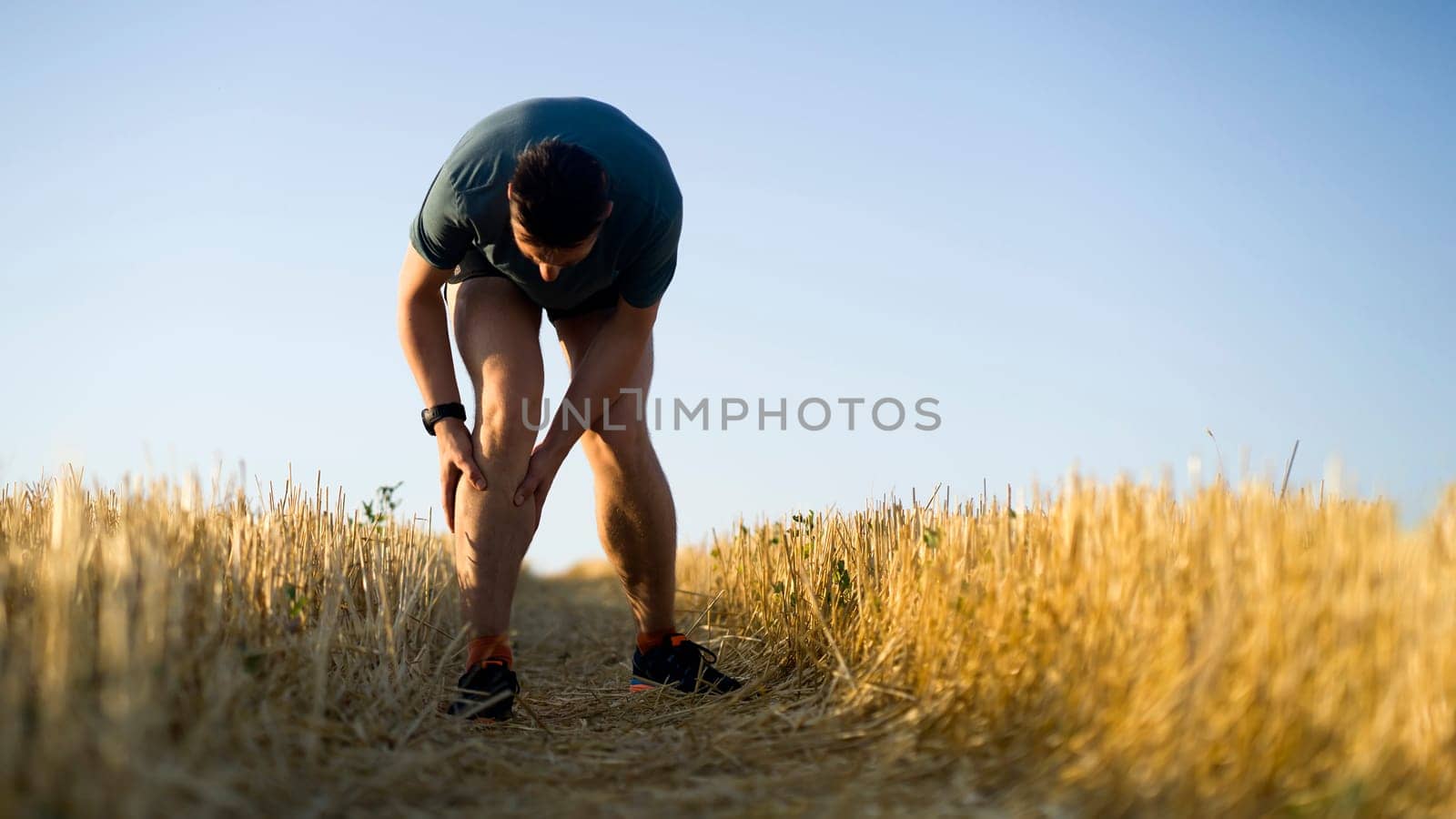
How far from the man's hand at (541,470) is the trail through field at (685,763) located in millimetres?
628

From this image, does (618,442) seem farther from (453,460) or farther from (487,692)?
(487,692)

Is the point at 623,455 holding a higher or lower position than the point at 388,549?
higher

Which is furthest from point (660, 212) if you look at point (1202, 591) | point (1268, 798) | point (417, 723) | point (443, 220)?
point (1268, 798)

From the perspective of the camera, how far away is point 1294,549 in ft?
6.75

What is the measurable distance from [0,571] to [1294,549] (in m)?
A: 2.73

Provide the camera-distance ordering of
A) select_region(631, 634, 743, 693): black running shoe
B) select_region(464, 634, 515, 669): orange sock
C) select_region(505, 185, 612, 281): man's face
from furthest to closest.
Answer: select_region(631, 634, 743, 693): black running shoe → select_region(464, 634, 515, 669): orange sock → select_region(505, 185, 612, 281): man's face

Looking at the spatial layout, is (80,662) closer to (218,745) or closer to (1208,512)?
(218,745)

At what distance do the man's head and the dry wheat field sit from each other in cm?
111

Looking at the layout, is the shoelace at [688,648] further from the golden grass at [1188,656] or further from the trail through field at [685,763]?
the golden grass at [1188,656]

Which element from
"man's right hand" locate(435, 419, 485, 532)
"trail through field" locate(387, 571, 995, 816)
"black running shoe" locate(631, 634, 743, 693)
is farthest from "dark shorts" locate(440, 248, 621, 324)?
"trail through field" locate(387, 571, 995, 816)

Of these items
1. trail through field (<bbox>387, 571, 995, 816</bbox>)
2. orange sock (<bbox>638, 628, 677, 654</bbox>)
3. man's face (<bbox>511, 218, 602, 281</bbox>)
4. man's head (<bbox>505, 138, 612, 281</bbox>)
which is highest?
man's head (<bbox>505, 138, 612, 281</bbox>)

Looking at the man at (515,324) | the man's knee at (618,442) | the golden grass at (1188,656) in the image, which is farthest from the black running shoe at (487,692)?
the golden grass at (1188,656)

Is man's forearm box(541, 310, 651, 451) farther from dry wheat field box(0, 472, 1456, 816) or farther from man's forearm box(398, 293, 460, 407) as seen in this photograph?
dry wheat field box(0, 472, 1456, 816)

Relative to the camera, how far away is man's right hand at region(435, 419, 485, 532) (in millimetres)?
2986
